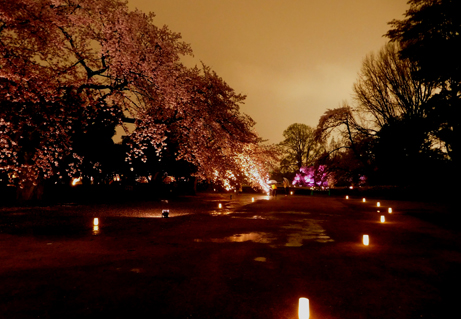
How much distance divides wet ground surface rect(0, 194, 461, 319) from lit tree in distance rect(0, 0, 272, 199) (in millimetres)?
6433

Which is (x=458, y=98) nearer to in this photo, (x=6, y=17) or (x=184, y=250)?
(x=184, y=250)

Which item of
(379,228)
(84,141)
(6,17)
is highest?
(6,17)

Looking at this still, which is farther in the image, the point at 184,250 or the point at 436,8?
the point at 436,8

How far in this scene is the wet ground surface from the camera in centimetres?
507

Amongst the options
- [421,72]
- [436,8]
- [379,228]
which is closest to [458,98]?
[421,72]

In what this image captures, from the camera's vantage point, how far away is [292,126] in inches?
2933

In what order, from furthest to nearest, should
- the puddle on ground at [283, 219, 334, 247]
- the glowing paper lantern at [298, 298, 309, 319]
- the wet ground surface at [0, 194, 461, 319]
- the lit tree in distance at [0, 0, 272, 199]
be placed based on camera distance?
the lit tree in distance at [0, 0, 272, 199] → the puddle on ground at [283, 219, 334, 247] → the wet ground surface at [0, 194, 461, 319] → the glowing paper lantern at [298, 298, 309, 319]

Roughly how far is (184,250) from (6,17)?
1128 centimetres

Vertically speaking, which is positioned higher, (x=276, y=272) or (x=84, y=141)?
(x=84, y=141)

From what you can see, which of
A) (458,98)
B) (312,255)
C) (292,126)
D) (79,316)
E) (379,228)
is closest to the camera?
(79,316)

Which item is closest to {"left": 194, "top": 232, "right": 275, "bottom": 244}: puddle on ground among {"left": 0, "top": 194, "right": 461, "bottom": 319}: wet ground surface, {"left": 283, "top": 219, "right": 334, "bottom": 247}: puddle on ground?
{"left": 0, "top": 194, "right": 461, "bottom": 319}: wet ground surface

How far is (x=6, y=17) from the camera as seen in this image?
1247 centimetres

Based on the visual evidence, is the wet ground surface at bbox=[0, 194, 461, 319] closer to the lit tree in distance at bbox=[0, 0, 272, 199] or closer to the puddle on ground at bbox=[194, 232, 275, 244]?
the puddle on ground at bbox=[194, 232, 275, 244]

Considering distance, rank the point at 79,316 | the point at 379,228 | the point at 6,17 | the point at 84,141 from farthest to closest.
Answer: the point at 84,141
the point at 379,228
the point at 6,17
the point at 79,316
